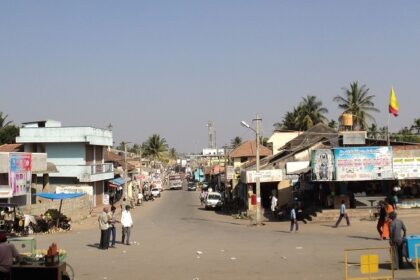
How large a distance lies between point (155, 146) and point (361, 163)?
9273cm

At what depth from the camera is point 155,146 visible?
123 m

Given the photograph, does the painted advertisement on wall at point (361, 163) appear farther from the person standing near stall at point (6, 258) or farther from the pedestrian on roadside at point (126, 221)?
the person standing near stall at point (6, 258)

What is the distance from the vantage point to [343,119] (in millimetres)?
42344

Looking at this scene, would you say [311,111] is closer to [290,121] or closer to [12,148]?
[290,121]

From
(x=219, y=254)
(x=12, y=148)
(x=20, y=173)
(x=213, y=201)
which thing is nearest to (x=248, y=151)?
(x=213, y=201)

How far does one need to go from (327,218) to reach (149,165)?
96883 mm

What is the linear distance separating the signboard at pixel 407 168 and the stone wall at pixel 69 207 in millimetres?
21757

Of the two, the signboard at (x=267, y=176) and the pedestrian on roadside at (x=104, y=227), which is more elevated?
the signboard at (x=267, y=176)

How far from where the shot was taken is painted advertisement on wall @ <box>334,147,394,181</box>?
32.8 metres

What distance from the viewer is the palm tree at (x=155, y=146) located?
122 metres

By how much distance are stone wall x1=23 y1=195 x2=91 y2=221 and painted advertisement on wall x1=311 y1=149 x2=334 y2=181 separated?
54.9 feet

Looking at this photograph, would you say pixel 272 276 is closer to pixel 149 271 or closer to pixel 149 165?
pixel 149 271

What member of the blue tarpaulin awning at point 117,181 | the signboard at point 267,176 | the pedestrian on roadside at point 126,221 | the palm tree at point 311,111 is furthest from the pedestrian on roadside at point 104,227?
the palm tree at point 311,111

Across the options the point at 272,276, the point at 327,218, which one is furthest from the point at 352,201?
the point at 272,276
